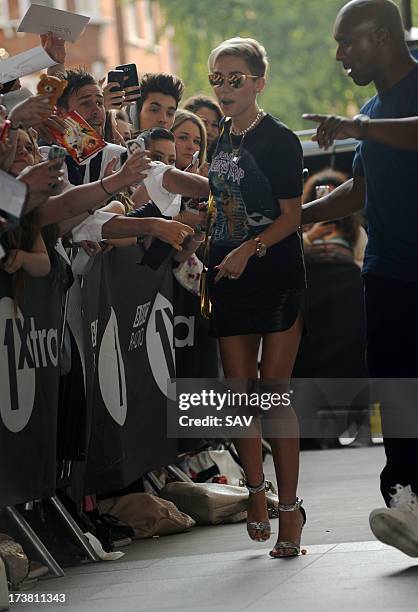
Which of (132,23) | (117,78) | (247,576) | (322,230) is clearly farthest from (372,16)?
(132,23)

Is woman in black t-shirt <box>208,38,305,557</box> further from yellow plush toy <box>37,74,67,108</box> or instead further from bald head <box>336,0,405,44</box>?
yellow plush toy <box>37,74,67,108</box>

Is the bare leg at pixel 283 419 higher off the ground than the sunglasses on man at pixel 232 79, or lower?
lower

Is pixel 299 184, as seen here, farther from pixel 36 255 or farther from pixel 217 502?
pixel 217 502

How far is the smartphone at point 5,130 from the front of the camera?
660 centimetres

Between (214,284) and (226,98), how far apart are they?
82 centimetres

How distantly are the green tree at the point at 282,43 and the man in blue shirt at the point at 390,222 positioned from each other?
30938mm

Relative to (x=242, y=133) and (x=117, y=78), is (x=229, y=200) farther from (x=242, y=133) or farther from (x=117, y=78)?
(x=117, y=78)

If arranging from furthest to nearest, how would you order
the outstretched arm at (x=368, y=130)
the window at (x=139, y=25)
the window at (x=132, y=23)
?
1. the window at (x=139, y=25)
2. the window at (x=132, y=23)
3. the outstretched arm at (x=368, y=130)

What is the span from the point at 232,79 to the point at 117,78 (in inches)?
70.3

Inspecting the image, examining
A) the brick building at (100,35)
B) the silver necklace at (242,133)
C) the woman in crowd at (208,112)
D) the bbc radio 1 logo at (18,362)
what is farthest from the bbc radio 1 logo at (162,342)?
the brick building at (100,35)

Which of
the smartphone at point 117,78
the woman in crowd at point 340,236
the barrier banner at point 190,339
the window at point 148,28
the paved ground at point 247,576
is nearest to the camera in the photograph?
the paved ground at point 247,576

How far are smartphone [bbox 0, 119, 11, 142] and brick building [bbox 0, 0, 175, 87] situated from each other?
126 ft

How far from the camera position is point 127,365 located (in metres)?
8.43

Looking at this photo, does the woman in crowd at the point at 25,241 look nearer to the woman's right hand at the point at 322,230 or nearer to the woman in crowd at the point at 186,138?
the woman in crowd at the point at 186,138
